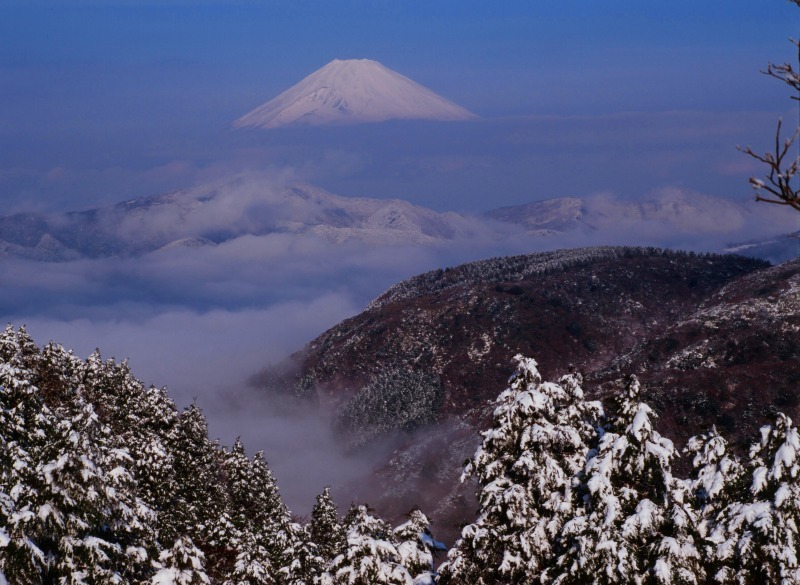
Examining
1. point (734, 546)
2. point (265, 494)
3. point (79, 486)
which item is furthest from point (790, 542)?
point (265, 494)

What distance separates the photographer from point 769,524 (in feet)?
67.9

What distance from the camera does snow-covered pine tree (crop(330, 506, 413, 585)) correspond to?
24172 mm

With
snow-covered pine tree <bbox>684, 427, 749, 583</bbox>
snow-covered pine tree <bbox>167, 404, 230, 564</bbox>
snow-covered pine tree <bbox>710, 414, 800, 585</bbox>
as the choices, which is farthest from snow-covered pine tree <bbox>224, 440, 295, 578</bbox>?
snow-covered pine tree <bbox>710, 414, 800, 585</bbox>

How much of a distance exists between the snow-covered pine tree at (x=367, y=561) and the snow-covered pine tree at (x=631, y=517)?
5.32 m

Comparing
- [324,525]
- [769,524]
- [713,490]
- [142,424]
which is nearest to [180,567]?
→ [713,490]

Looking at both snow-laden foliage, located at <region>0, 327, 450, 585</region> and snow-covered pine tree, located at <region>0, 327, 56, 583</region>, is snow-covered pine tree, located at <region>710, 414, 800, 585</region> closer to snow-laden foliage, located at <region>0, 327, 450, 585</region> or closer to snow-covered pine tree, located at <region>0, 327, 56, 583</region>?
snow-laden foliage, located at <region>0, 327, 450, 585</region>

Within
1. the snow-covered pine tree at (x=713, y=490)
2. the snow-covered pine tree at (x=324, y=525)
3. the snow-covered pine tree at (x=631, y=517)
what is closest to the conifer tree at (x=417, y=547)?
the snow-covered pine tree at (x=631, y=517)

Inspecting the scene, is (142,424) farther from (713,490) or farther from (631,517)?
(631,517)

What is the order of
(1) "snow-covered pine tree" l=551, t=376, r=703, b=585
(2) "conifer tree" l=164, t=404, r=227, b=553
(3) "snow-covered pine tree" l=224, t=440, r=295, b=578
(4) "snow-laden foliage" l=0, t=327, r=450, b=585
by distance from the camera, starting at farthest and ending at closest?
1. (3) "snow-covered pine tree" l=224, t=440, r=295, b=578
2. (2) "conifer tree" l=164, t=404, r=227, b=553
3. (4) "snow-laden foliage" l=0, t=327, r=450, b=585
4. (1) "snow-covered pine tree" l=551, t=376, r=703, b=585

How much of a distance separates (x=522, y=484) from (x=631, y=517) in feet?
15.1

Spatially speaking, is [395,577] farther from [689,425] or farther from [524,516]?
[689,425]

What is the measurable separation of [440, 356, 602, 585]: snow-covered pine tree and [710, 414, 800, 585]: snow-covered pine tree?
13.9 feet

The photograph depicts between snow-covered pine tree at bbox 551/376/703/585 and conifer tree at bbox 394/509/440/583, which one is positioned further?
conifer tree at bbox 394/509/440/583

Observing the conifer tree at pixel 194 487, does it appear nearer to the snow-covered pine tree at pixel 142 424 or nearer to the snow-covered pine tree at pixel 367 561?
the snow-covered pine tree at pixel 142 424
